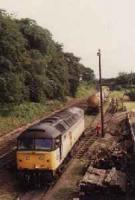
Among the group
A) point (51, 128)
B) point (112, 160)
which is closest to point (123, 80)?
point (112, 160)

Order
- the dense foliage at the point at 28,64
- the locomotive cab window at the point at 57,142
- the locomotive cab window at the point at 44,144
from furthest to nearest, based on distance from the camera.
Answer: the dense foliage at the point at 28,64, the locomotive cab window at the point at 57,142, the locomotive cab window at the point at 44,144

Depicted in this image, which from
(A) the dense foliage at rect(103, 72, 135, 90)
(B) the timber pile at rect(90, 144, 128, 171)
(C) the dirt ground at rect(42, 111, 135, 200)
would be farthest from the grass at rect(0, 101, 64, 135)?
(A) the dense foliage at rect(103, 72, 135, 90)

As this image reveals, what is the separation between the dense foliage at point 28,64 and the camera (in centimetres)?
5313

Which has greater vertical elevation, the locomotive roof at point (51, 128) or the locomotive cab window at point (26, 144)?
the locomotive roof at point (51, 128)

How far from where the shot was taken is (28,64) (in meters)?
62.1

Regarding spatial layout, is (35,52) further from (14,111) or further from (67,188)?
(67,188)

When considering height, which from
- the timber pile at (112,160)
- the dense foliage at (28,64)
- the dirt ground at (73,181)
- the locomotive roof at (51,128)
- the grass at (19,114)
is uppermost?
the dense foliage at (28,64)

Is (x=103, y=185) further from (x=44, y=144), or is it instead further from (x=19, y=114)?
(x=19, y=114)

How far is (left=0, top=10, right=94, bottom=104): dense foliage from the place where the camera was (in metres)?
53.1

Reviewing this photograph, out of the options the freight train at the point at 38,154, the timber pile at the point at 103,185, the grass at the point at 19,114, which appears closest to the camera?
the timber pile at the point at 103,185

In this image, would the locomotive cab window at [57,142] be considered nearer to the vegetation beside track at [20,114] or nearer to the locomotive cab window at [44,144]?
the locomotive cab window at [44,144]

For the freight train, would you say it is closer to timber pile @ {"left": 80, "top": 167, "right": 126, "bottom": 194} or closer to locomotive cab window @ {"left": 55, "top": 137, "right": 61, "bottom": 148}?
locomotive cab window @ {"left": 55, "top": 137, "right": 61, "bottom": 148}

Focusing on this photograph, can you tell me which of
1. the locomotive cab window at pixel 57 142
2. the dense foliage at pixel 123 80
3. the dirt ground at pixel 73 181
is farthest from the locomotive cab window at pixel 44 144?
the dense foliage at pixel 123 80

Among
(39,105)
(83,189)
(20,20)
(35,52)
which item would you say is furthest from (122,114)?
(83,189)
